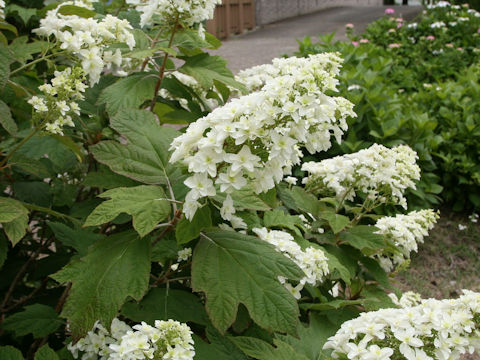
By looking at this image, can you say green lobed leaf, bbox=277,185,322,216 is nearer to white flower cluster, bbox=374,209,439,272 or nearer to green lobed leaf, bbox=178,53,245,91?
white flower cluster, bbox=374,209,439,272

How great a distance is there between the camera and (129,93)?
1983 millimetres

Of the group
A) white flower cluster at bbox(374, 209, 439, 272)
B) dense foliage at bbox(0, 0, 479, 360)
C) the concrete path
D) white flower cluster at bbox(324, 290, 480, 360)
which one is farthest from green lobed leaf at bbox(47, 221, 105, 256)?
the concrete path

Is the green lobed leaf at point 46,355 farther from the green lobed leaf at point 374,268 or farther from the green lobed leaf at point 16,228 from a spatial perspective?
the green lobed leaf at point 374,268

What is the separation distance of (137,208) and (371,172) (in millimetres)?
1217

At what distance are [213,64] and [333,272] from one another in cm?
94

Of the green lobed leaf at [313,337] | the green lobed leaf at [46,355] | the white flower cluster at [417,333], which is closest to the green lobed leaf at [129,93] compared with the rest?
the green lobed leaf at [46,355]

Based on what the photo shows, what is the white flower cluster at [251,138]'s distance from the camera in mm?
1307

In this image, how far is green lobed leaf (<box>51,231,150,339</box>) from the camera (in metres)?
1.34

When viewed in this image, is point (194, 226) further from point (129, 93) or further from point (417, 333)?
point (129, 93)

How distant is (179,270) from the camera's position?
5.73ft

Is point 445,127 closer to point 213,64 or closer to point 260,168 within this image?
point 213,64

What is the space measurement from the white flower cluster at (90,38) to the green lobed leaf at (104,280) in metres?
0.67

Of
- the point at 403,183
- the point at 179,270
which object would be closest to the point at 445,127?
the point at 403,183

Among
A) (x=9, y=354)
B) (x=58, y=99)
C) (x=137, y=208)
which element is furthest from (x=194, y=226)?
(x=58, y=99)
